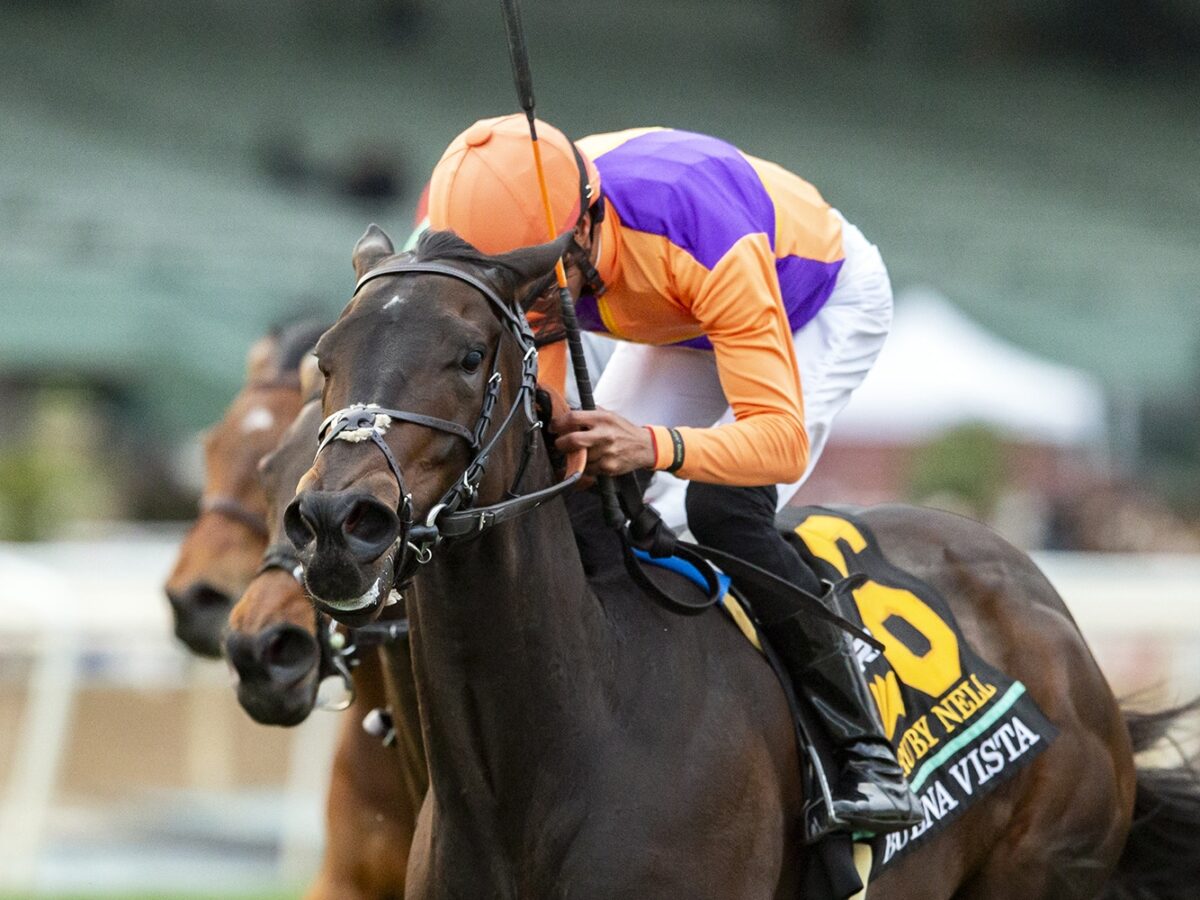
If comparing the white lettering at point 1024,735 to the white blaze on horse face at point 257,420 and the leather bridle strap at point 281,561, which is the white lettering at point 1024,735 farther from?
the white blaze on horse face at point 257,420

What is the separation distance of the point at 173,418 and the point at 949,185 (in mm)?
9592

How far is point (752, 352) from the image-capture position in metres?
3.14

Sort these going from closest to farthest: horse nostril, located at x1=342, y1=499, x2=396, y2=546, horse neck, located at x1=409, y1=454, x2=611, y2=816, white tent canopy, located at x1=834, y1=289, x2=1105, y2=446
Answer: horse nostril, located at x1=342, y1=499, x2=396, y2=546 → horse neck, located at x1=409, y1=454, x2=611, y2=816 → white tent canopy, located at x1=834, y1=289, x2=1105, y2=446

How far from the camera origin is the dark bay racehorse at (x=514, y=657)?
2.53 m

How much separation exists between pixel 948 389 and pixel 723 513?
10.3 meters

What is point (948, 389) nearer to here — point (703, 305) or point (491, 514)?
point (703, 305)

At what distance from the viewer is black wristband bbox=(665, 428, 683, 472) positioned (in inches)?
117

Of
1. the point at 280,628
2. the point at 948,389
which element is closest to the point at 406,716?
the point at 280,628

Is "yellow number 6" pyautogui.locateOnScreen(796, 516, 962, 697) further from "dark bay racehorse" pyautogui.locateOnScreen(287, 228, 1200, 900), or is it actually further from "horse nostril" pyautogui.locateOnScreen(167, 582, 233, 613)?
"horse nostril" pyautogui.locateOnScreen(167, 582, 233, 613)

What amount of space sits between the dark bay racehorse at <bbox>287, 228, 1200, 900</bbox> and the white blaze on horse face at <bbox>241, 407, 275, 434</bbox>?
1.84 metres

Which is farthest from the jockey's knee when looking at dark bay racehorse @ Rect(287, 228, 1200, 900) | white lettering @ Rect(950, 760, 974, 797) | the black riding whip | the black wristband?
white lettering @ Rect(950, 760, 974, 797)

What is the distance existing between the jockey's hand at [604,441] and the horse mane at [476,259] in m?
0.25

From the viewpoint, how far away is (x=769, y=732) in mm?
3240

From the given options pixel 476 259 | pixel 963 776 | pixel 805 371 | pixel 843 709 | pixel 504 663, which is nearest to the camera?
pixel 476 259
